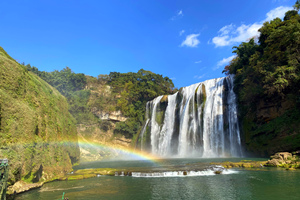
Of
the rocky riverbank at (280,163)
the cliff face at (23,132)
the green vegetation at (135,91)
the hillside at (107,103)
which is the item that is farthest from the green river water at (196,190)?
the green vegetation at (135,91)

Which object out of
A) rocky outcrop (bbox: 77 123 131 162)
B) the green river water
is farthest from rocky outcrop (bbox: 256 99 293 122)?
rocky outcrop (bbox: 77 123 131 162)

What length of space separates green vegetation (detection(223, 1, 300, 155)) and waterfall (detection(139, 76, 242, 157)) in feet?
8.69

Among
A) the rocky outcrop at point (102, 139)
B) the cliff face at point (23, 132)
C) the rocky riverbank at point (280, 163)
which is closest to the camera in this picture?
the cliff face at point (23, 132)

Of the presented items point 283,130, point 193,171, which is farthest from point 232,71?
point 193,171

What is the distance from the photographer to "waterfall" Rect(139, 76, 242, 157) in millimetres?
27812

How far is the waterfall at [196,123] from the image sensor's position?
2781 cm

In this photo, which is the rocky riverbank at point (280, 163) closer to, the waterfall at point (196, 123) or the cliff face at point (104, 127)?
the waterfall at point (196, 123)

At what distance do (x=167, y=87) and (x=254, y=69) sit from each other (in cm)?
3709

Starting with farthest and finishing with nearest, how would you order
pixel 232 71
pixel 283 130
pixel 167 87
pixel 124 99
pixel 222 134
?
pixel 167 87 < pixel 124 99 < pixel 232 71 < pixel 222 134 < pixel 283 130

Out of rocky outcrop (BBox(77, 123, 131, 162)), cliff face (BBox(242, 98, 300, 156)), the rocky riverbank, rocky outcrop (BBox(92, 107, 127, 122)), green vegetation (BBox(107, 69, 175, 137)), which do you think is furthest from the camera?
rocky outcrop (BBox(92, 107, 127, 122))

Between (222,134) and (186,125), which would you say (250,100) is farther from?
(186,125)

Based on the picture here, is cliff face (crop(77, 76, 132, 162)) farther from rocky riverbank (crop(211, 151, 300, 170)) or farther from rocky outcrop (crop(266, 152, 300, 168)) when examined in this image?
rocky outcrop (crop(266, 152, 300, 168))

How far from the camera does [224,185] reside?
10.6m

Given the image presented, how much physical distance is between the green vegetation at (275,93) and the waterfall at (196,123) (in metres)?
2.65
